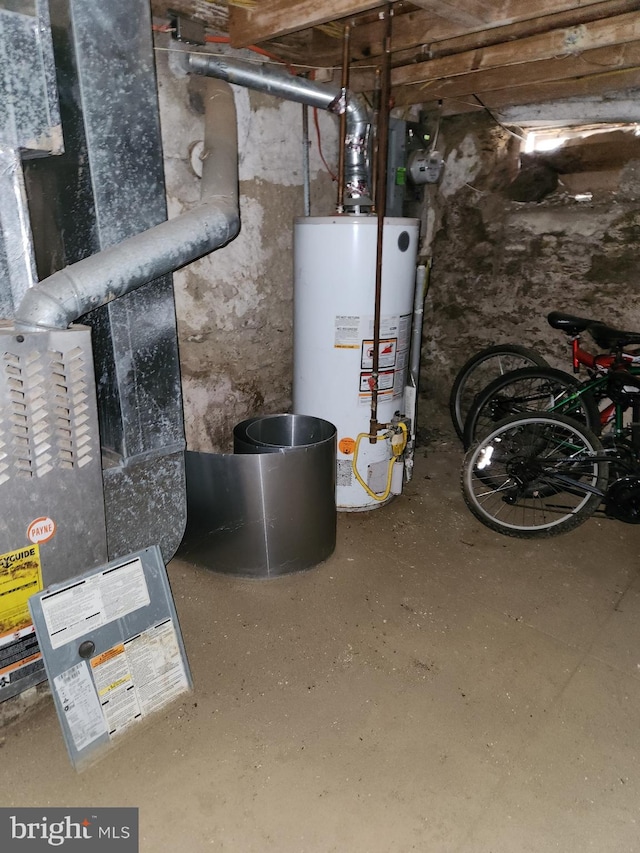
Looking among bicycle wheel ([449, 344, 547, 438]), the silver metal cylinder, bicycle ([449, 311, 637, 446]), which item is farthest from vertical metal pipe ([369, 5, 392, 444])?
bicycle wheel ([449, 344, 547, 438])

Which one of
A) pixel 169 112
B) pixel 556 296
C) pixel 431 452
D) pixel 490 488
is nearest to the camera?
pixel 169 112

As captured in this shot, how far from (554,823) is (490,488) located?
1672mm

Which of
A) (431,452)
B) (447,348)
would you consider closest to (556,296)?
(447,348)

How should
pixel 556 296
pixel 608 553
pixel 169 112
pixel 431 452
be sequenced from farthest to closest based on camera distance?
pixel 431 452 → pixel 556 296 → pixel 608 553 → pixel 169 112

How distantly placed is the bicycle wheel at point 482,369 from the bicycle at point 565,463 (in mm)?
627

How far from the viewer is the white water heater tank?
2.38 meters

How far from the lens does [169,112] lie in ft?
7.40

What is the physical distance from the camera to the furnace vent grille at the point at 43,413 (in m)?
1.23

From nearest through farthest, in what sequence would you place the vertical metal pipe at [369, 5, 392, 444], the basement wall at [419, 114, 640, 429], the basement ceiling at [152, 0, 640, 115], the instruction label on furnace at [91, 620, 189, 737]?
the instruction label on furnace at [91, 620, 189, 737], the basement ceiling at [152, 0, 640, 115], the vertical metal pipe at [369, 5, 392, 444], the basement wall at [419, 114, 640, 429]

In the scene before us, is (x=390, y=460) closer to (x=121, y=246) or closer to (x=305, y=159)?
(x=305, y=159)

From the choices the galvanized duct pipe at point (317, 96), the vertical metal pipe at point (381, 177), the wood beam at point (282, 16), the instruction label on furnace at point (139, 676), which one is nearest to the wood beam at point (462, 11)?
the wood beam at point (282, 16)

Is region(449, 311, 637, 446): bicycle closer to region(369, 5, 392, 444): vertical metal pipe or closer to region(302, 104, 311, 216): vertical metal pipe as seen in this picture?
region(369, 5, 392, 444): vertical metal pipe

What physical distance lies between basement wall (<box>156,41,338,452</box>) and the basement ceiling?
0.25m

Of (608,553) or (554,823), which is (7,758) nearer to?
(554,823)
